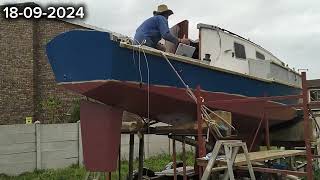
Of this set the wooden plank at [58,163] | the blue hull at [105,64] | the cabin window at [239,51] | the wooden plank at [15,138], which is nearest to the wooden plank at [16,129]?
the wooden plank at [15,138]

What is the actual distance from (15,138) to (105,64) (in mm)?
6809

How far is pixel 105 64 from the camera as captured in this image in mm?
5973

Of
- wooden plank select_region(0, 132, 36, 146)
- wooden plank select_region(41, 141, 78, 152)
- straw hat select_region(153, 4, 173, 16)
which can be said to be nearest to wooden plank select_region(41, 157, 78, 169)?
wooden plank select_region(41, 141, 78, 152)

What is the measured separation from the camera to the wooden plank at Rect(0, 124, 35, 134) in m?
11.7

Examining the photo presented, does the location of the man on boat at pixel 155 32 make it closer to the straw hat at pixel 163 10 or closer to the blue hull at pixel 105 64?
the straw hat at pixel 163 10

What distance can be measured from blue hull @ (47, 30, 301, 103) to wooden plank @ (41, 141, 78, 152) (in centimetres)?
641

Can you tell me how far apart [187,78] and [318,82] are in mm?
29243

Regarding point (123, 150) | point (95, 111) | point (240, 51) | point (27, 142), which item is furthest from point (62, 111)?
point (95, 111)

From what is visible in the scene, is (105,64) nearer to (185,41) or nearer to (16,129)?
(185,41)

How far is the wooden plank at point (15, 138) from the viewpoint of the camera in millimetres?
11617

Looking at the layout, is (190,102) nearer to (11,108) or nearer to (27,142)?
(27,142)

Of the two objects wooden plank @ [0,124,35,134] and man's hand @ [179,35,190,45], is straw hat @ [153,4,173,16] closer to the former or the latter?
man's hand @ [179,35,190,45]

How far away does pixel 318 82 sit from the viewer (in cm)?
3384

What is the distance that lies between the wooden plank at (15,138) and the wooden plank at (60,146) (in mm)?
414
